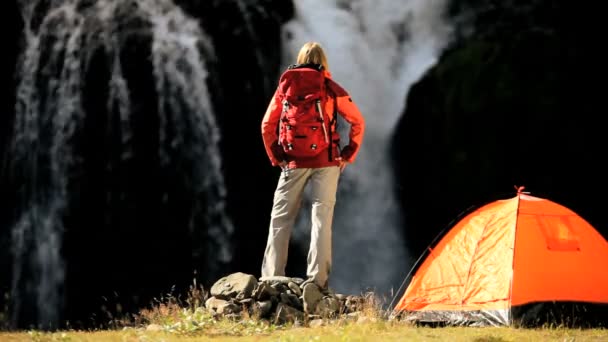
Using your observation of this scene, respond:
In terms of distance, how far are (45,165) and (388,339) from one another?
10788 millimetres

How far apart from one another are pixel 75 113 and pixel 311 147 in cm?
900

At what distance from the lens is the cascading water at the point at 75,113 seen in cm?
1569

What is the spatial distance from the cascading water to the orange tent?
24.1 ft

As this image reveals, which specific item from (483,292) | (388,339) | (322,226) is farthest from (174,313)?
(483,292)

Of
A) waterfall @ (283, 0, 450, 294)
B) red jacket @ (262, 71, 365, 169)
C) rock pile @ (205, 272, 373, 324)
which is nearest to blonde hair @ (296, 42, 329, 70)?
red jacket @ (262, 71, 365, 169)

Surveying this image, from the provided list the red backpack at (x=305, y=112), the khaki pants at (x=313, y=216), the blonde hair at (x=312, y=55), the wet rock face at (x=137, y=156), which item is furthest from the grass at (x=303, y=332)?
the wet rock face at (x=137, y=156)

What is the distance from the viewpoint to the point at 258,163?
16.0 meters

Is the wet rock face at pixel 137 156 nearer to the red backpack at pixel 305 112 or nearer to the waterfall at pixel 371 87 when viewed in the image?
the waterfall at pixel 371 87

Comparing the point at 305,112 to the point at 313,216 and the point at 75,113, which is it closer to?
the point at 313,216

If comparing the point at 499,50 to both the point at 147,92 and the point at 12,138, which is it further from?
the point at 12,138

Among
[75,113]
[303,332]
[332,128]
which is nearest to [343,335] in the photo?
[303,332]

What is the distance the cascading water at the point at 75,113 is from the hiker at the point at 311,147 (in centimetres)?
740

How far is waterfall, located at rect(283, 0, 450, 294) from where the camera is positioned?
15.7 meters

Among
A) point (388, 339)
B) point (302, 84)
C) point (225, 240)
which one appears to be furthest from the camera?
point (225, 240)
